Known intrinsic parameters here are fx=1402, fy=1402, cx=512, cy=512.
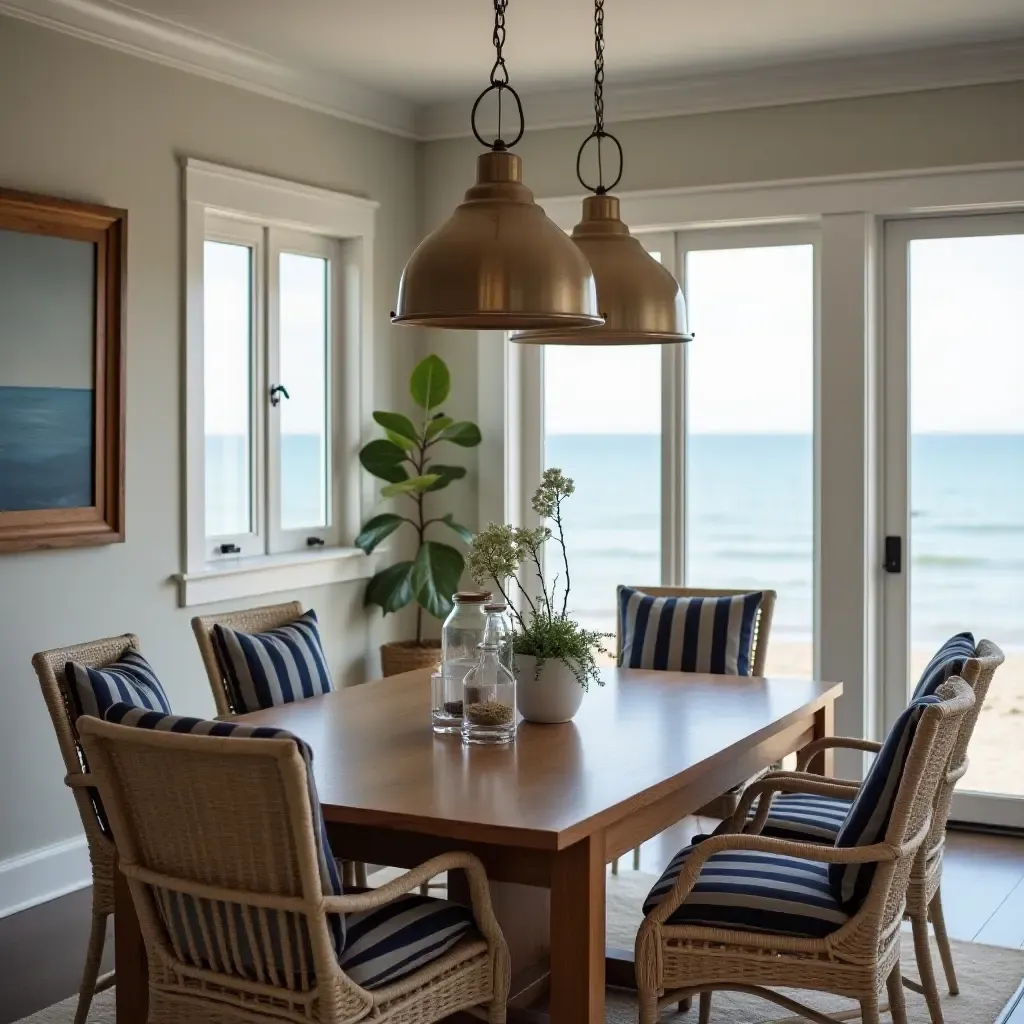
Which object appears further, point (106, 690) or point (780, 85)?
point (780, 85)

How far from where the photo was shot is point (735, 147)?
17.7ft

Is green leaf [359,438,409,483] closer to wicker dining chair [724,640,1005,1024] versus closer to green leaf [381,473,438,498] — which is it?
green leaf [381,473,438,498]

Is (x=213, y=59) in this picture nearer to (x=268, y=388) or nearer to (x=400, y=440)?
(x=268, y=388)

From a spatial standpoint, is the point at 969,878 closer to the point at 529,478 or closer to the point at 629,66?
the point at 529,478

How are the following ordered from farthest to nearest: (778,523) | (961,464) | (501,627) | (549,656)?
(778,523) → (961,464) → (549,656) → (501,627)

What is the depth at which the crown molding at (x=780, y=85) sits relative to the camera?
4.94m

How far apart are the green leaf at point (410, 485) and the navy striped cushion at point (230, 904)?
3282 mm

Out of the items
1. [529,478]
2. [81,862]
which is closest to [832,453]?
[529,478]

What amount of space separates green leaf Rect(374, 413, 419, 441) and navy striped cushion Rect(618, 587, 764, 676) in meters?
1.62

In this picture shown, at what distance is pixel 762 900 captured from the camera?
2.63 m

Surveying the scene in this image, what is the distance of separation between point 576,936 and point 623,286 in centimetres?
140

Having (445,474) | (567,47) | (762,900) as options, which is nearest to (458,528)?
(445,474)

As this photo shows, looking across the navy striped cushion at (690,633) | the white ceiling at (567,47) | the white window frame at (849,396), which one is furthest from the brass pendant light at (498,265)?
the white window frame at (849,396)

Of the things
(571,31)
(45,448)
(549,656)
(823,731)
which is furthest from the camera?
(571,31)
